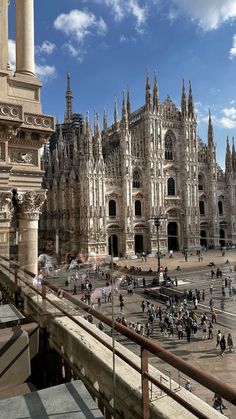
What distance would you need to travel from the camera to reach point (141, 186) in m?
43.9

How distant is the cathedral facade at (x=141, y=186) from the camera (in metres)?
39.1

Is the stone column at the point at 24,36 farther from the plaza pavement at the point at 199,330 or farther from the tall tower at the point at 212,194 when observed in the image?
the tall tower at the point at 212,194

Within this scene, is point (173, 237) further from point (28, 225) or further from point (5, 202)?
point (5, 202)

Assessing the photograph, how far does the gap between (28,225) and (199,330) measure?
31.7 ft

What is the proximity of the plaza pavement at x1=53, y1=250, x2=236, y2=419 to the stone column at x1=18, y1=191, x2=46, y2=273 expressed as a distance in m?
2.64

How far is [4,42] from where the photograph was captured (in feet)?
27.9

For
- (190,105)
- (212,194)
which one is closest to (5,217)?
(212,194)

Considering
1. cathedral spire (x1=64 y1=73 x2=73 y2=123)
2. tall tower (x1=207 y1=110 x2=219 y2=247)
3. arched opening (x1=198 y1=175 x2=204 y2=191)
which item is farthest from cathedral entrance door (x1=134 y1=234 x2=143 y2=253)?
cathedral spire (x1=64 y1=73 x2=73 y2=123)

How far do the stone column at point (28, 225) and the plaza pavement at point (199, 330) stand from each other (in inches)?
104

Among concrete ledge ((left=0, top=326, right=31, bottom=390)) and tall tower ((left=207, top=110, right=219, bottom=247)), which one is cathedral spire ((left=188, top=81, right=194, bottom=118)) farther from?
concrete ledge ((left=0, top=326, right=31, bottom=390))

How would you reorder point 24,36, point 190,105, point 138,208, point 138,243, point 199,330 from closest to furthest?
point 24,36, point 199,330, point 138,208, point 138,243, point 190,105

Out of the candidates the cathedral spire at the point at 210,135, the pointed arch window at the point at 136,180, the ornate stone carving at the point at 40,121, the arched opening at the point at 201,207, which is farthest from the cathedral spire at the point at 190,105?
the ornate stone carving at the point at 40,121

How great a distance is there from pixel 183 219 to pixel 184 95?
65.1 feet

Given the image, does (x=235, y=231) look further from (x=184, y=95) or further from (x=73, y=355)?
(x=73, y=355)
